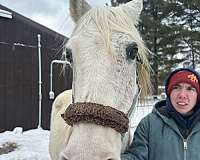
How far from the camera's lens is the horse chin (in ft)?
6.01

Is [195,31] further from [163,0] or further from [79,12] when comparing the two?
[79,12]

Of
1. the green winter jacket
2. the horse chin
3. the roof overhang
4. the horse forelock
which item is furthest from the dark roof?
the horse chin

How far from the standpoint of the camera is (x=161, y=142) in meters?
2.43

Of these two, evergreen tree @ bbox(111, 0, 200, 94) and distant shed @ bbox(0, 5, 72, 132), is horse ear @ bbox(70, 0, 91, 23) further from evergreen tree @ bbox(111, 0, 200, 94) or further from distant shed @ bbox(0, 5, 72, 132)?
evergreen tree @ bbox(111, 0, 200, 94)

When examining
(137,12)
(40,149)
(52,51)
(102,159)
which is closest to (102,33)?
(137,12)

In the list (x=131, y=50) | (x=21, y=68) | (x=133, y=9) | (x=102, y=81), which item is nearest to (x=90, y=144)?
(x=102, y=81)

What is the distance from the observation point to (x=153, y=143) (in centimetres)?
246

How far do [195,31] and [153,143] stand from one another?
21.8 meters

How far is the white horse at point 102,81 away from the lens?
1896mm

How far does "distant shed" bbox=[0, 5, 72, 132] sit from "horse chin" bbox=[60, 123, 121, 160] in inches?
340

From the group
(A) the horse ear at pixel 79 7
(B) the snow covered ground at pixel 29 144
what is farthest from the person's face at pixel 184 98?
(B) the snow covered ground at pixel 29 144

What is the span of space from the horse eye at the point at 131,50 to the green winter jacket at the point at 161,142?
1.66ft

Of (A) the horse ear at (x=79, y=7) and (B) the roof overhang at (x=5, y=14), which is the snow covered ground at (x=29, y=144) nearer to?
(A) the horse ear at (x=79, y=7)

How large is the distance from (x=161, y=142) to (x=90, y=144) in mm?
728
